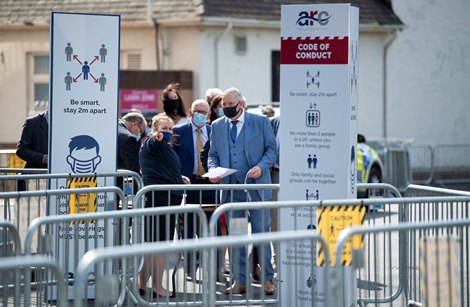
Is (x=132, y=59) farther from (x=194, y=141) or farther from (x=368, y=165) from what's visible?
(x=194, y=141)

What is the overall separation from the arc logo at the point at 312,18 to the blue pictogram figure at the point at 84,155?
2.77 m

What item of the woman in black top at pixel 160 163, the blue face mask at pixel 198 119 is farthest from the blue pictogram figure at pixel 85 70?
the blue face mask at pixel 198 119

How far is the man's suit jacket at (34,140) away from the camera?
13578 millimetres

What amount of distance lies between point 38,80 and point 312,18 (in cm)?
2103

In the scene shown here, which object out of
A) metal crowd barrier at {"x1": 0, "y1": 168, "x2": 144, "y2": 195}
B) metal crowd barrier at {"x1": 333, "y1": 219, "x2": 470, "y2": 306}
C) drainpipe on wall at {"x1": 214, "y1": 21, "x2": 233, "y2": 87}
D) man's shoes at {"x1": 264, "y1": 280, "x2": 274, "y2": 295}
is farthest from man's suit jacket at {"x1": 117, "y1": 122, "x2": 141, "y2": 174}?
drainpipe on wall at {"x1": 214, "y1": 21, "x2": 233, "y2": 87}

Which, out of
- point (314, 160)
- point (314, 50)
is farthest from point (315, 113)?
point (314, 50)

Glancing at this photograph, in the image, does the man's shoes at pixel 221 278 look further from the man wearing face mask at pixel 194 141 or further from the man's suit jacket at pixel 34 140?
the man's suit jacket at pixel 34 140

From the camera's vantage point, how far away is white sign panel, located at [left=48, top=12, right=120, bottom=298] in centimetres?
1095

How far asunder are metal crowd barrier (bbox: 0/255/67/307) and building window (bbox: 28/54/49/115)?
19.3 m

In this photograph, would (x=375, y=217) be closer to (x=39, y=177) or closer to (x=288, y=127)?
(x=288, y=127)

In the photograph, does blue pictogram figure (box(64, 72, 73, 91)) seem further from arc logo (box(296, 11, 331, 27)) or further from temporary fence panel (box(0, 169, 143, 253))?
arc logo (box(296, 11, 331, 27))

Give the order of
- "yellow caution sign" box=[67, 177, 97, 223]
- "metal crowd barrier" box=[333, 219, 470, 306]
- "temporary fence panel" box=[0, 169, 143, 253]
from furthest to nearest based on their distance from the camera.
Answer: "yellow caution sign" box=[67, 177, 97, 223] < "temporary fence panel" box=[0, 169, 143, 253] < "metal crowd barrier" box=[333, 219, 470, 306]

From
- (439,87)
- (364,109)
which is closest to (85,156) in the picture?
(364,109)

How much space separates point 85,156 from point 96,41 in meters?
1.13
